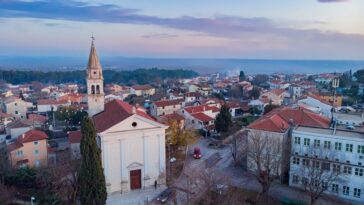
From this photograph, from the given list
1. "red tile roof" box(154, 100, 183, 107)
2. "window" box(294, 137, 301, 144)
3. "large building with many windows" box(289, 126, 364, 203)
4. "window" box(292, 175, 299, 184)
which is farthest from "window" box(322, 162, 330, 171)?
"red tile roof" box(154, 100, 183, 107)

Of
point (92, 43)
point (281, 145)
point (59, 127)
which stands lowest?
point (59, 127)

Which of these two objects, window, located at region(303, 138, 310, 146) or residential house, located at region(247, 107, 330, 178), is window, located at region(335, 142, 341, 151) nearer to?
window, located at region(303, 138, 310, 146)

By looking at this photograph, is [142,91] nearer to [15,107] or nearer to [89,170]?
[15,107]

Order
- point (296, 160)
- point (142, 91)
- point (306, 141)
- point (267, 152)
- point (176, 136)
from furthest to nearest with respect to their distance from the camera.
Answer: point (142, 91)
point (176, 136)
point (296, 160)
point (267, 152)
point (306, 141)

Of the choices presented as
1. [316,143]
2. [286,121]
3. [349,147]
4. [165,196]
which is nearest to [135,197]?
[165,196]

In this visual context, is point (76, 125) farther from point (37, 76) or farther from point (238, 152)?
point (37, 76)

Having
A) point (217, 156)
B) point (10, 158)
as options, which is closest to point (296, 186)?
point (217, 156)
